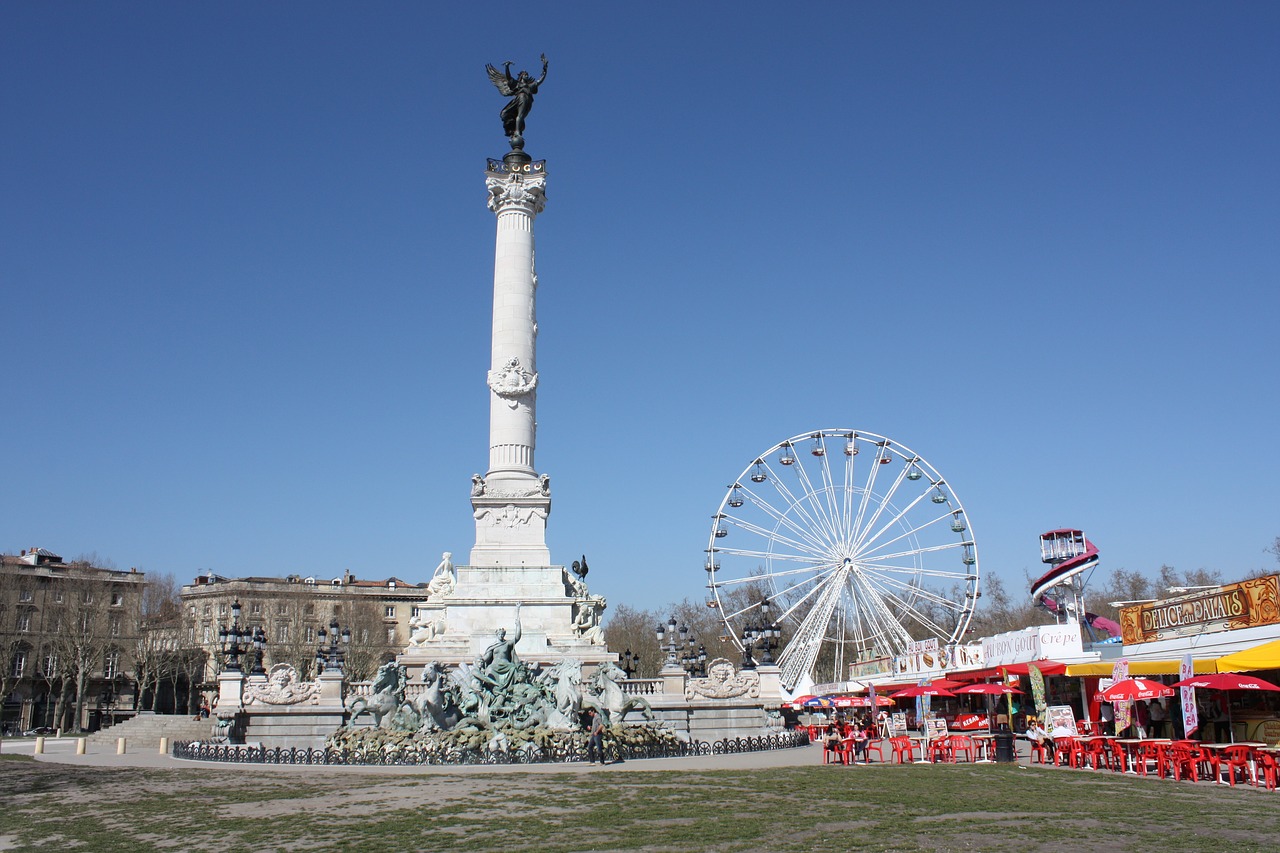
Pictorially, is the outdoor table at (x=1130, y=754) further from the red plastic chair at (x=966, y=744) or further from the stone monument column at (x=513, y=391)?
the stone monument column at (x=513, y=391)

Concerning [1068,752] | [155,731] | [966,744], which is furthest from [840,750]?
[155,731]

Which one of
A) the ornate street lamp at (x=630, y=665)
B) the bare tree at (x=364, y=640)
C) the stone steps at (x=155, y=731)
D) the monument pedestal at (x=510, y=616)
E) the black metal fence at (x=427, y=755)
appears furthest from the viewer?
the bare tree at (x=364, y=640)

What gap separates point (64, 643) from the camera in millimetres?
51750

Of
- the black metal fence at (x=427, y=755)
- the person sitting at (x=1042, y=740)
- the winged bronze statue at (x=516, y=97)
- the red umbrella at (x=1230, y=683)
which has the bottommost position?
the black metal fence at (x=427, y=755)

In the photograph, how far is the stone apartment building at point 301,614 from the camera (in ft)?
205

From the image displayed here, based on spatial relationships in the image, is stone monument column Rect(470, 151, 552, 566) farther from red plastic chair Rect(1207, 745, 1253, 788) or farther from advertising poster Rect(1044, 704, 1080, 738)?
red plastic chair Rect(1207, 745, 1253, 788)

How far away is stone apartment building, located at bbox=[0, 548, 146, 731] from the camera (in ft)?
171

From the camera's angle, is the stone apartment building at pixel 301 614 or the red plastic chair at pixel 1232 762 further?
the stone apartment building at pixel 301 614

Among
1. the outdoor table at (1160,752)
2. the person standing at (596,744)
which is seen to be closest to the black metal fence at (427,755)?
the person standing at (596,744)

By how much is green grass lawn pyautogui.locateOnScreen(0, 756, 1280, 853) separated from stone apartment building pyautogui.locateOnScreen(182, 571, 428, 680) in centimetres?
3960

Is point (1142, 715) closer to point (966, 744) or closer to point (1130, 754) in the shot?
point (966, 744)

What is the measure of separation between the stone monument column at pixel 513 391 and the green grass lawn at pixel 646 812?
17.1 metres

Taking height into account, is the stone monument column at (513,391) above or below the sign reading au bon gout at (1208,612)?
above

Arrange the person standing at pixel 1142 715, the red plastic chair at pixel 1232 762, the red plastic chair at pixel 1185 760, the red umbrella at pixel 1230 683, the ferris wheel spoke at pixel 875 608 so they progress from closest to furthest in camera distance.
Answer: the red plastic chair at pixel 1232 762
the red plastic chair at pixel 1185 760
the red umbrella at pixel 1230 683
the person standing at pixel 1142 715
the ferris wheel spoke at pixel 875 608
